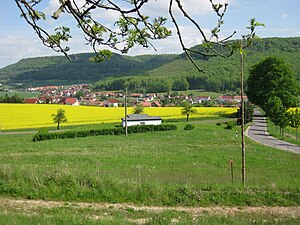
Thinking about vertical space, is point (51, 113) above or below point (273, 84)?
below

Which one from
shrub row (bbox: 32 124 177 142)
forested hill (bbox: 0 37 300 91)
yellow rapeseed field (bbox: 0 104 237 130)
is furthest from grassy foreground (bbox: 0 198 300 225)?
forested hill (bbox: 0 37 300 91)

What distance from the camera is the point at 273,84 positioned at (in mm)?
52906

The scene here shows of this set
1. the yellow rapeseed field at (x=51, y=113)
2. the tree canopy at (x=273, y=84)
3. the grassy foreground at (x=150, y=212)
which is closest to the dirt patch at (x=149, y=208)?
the grassy foreground at (x=150, y=212)

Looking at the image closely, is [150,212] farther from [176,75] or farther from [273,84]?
[176,75]

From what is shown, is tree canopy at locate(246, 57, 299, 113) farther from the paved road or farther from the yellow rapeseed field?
the yellow rapeseed field

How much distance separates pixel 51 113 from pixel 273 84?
37624 mm

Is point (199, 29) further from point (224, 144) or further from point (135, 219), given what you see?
point (224, 144)

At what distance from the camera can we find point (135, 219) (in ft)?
26.1

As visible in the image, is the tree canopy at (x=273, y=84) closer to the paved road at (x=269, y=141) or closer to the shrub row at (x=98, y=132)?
the paved road at (x=269, y=141)

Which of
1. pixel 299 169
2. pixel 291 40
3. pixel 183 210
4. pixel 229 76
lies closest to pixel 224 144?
pixel 299 169

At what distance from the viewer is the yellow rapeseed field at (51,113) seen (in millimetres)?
53594

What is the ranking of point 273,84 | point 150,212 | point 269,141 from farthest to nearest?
1. point 273,84
2. point 269,141
3. point 150,212

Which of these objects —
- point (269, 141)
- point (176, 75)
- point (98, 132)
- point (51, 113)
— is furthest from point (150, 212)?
point (176, 75)

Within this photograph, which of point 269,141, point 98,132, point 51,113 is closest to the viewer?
point 269,141
